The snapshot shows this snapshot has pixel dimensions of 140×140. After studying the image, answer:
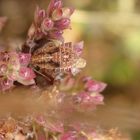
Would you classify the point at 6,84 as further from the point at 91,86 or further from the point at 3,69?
the point at 91,86

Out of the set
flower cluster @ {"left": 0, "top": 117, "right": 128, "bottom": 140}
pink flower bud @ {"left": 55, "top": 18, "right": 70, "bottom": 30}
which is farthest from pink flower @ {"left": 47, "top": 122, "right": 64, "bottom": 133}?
pink flower bud @ {"left": 55, "top": 18, "right": 70, "bottom": 30}

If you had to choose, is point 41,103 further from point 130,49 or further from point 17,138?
point 130,49

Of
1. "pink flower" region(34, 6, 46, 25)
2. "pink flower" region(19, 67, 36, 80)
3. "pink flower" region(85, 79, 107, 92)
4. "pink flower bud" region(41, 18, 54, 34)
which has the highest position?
"pink flower" region(34, 6, 46, 25)

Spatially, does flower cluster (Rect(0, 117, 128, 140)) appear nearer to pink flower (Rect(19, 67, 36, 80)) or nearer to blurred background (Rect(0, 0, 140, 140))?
pink flower (Rect(19, 67, 36, 80))

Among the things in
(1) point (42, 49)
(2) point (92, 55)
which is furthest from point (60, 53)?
(2) point (92, 55)

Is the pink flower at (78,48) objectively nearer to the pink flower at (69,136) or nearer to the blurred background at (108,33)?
the pink flower at (69,136)

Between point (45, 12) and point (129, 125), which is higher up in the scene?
point (45, 12)

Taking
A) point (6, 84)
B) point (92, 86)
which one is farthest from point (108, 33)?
point (6, 84)
